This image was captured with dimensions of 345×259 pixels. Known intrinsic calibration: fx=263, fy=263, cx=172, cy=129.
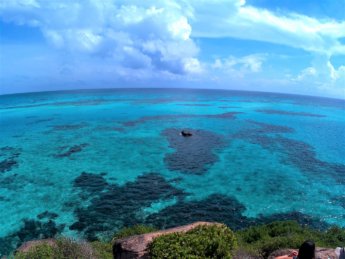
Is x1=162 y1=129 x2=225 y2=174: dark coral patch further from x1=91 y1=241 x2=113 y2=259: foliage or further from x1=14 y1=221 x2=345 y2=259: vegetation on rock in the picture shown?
x1=91 y1=241 x2=113 y2=259: foliage

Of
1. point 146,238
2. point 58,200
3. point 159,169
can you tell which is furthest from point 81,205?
point 146,238

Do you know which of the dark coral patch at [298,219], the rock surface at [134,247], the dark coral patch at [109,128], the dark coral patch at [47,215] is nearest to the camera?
the rock surface at [134,247]

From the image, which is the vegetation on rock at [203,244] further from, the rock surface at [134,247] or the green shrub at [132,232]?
the rock surface at [134,247]

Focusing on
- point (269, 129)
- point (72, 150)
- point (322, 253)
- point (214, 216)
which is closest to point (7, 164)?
point (72, 150)

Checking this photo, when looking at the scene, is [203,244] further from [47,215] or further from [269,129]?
[269,129]

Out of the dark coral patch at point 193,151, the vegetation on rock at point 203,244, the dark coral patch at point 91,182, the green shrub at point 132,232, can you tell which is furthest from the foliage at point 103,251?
the dark coral patch at point 193,151

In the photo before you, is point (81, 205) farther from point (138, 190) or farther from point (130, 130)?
point (130, 130)
